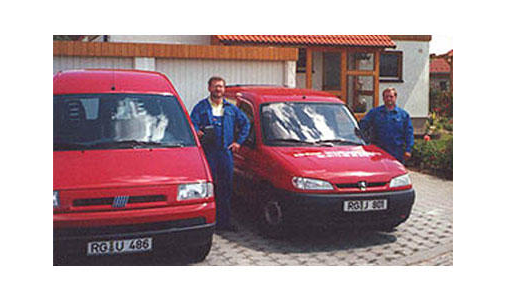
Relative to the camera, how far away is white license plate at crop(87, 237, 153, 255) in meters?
4.23

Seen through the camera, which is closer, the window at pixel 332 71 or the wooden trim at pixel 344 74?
the wooden trim at pixel 344 74

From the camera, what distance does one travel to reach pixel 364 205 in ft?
17.7

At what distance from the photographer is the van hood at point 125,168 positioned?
4.39 m

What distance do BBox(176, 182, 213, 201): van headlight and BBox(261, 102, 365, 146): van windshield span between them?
158cm

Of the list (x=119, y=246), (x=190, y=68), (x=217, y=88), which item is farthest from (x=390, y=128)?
(x=119, y=246)

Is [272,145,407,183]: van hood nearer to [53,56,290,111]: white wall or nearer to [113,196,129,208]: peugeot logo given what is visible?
[113,196,129,208]: peugeot logo

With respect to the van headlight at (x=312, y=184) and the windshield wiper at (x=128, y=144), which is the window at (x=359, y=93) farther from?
the windshield wiper at (x=128, y=144)

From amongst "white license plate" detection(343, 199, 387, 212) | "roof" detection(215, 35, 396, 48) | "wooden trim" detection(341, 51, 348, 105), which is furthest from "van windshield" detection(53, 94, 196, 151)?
"wooden trim" detection(341, 51, 348, 105)

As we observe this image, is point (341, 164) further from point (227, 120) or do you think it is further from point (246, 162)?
point (227, 120)

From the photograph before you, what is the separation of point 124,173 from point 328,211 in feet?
6.59

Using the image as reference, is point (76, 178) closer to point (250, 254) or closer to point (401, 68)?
point (250, 254)

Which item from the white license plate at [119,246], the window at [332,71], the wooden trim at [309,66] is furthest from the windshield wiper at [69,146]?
the window at [332,71]

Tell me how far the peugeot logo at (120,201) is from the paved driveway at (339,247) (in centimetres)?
93
